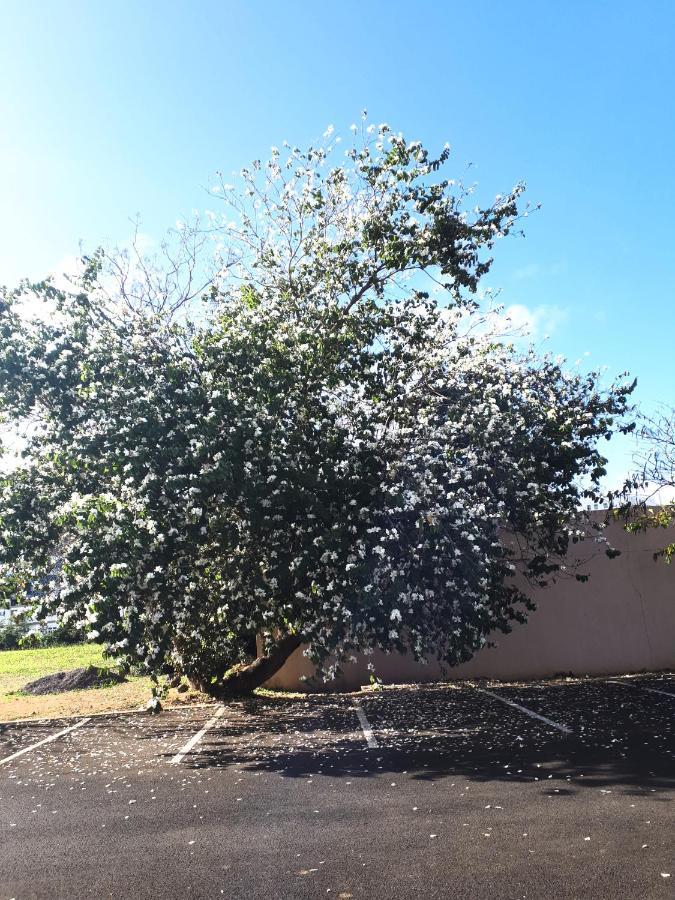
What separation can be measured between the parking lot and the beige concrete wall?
121 inches

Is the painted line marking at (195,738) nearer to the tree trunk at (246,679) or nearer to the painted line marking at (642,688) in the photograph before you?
the tree trunk at (246,679)

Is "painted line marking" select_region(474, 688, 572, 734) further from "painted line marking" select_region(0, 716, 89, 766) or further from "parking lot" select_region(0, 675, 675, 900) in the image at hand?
"painted line marking" select_region(0, 716, 89, 766)

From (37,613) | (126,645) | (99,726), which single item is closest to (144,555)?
(126,645)

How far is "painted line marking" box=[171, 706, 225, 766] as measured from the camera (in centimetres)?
880

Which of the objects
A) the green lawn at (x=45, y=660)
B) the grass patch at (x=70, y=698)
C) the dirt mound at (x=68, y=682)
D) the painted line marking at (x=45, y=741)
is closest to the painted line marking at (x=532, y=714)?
the grass patch at (x=70, y=698)

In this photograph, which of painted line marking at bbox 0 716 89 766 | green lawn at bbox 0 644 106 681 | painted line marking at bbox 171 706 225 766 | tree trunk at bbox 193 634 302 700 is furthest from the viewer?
green lawn at bbox 0 644 106 681

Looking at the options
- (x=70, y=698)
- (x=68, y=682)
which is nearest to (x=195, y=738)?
(x=70, y=698)

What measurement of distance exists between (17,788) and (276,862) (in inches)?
159

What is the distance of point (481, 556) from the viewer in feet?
37.5

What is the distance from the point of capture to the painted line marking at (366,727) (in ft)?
28.9

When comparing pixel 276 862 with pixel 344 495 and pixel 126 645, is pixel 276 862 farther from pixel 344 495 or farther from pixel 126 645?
pixel 344 495

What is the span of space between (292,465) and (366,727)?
3.54 meters

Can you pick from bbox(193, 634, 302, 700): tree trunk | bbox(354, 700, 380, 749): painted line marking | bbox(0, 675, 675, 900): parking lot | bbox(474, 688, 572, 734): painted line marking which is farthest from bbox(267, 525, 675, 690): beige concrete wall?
bbox(0, 675, 675, 900): parking lot

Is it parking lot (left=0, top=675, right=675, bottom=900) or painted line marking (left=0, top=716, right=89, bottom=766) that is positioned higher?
painted line marking (left=0, top=716, right=89, bottom=766)
